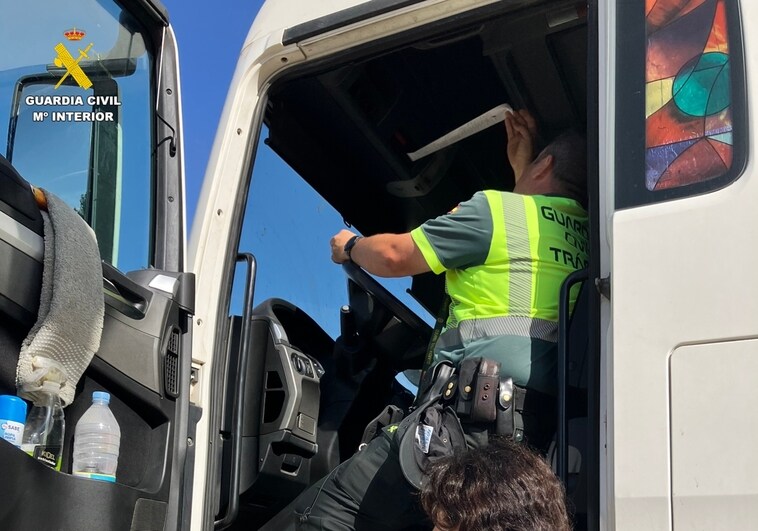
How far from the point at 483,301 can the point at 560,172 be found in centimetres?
53

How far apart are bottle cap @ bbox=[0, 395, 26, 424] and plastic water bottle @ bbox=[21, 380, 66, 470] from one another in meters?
0.06

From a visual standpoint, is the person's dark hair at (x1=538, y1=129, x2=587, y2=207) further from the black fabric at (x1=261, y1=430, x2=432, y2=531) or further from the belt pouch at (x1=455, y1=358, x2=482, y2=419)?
the black fabric at (x1=261, y1=430, x2=432, y2=531)

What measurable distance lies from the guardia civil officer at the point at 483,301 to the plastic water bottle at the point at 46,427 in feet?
2.73

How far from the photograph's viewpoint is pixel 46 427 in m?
1.84

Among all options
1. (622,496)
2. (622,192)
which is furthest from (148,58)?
(622,496)

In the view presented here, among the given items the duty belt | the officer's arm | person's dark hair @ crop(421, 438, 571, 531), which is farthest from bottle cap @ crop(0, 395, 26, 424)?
the officer's arm

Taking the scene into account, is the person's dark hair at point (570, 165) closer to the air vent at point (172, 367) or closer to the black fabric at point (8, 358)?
the air vent at point (172, 367)

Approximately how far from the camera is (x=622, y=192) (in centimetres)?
192

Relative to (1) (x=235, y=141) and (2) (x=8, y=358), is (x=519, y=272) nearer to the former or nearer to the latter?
(1) (x=235, y=141)

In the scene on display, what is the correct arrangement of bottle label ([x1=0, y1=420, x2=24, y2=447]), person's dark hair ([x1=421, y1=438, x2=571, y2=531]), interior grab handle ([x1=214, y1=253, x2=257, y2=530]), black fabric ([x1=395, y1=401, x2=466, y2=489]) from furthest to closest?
A: interior grab handle ([x1=214, y1=253, x2=257, y2=530]), black fabric ([x1=395, y1=401, x2=466, y2=489]), bottle label ([x1=0, y1=420, x2=24, y2=447]), person's dark hair ([x1=421, y1=438, x2=571, y2=531])

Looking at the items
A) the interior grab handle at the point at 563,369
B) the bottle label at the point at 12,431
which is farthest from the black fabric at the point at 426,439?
the bottle label at the point at 12,431

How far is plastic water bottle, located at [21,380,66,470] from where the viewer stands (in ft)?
5.92

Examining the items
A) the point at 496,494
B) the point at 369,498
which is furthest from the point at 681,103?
the point at 369,498

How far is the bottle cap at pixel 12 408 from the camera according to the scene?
172 centimetres
